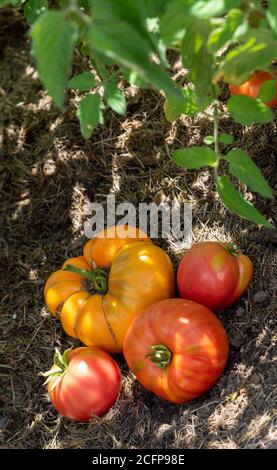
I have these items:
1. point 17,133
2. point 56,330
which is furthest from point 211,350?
point 17,133

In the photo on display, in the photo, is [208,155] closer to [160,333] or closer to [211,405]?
[160,333]

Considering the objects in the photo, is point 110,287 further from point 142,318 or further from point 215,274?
point 215,274

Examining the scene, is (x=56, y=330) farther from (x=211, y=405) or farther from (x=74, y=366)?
(x=211, y=405)

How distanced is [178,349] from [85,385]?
308mm

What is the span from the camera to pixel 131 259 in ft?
6.37

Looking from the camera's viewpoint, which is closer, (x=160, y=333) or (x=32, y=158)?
(x=160, y=333)

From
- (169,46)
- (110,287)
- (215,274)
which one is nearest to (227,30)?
(169,46)

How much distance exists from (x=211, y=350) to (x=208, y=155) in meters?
0.53

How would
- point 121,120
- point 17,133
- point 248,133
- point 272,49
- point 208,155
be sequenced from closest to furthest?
point 272,49 → point 208,155 → point 248,133 → point 121,120 → point 17,133

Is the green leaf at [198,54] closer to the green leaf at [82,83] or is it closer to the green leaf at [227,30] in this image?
the green leaf at [227,30]

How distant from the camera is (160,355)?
1739 millimetres

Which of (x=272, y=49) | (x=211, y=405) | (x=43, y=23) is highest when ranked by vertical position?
(x=43, y=23)

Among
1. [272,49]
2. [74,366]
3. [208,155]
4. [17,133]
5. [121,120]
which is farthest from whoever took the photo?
[17,133]

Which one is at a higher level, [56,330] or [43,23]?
[43,23]
